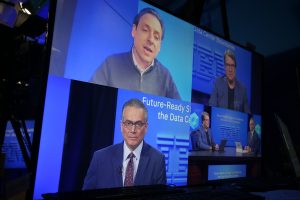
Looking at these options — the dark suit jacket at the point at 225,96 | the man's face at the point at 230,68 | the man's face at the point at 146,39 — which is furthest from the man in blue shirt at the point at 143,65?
the man's face at the point at 230,68

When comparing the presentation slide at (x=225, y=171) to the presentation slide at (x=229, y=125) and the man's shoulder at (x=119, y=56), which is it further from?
the man's shoulder at (x=119, y=56)

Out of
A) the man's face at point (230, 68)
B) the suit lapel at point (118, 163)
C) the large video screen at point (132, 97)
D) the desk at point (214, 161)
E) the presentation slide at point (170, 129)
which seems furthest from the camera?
the man's face at point (230, 68)

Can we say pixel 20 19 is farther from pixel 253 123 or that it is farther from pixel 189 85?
pixel 253 123

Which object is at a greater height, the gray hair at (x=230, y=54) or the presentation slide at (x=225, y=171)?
the gray hair at (x=230, y=54)

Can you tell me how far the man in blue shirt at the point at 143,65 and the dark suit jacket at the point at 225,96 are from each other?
10.4 inches

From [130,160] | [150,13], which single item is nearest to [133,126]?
[130,160]

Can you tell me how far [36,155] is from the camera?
75 cm

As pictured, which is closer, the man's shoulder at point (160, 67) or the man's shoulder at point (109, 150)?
the man's shoulder at point (109, 150)

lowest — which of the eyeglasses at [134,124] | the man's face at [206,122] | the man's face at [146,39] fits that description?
the eyeglasses at [134,124]

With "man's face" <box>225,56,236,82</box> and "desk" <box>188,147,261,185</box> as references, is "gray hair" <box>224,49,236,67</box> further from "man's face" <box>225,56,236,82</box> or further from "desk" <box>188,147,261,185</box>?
"desk" <box>188,147,261,185</box>

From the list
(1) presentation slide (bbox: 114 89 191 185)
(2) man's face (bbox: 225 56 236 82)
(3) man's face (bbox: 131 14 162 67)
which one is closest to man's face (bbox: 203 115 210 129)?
(1) presentation slide (bbox: 114 89 191 185)

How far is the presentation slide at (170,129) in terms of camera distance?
3.36ft

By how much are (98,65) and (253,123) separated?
39.0 inches

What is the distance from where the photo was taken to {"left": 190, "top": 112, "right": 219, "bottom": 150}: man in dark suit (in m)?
1.18
